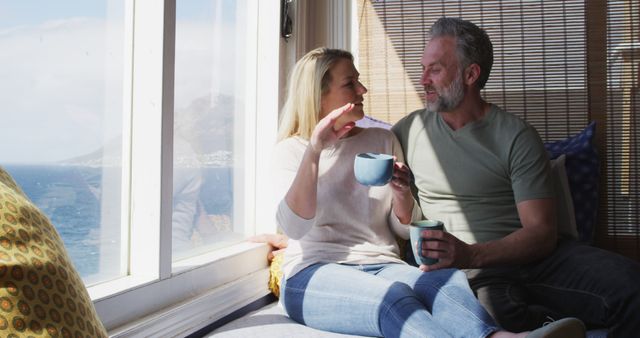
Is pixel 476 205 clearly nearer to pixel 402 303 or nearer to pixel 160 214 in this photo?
pixel 402 303

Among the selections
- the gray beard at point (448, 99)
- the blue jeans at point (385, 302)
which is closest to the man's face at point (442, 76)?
the gray beard at point (448, 99)

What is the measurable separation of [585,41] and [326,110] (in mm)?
1307

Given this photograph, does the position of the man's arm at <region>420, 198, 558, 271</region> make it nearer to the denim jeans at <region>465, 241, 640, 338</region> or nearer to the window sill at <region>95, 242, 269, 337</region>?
the denim jeans at <region>465, 241, 640, 338</region>

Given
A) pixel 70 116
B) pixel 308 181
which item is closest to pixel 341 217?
pixel 308 181

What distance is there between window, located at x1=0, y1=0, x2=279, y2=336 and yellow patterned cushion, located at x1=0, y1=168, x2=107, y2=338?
23.6 inches

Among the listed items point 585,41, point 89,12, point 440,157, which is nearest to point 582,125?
point 585,41

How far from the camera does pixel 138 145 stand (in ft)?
6.57

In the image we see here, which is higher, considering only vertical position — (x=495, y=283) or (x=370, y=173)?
(x=370, y=173)

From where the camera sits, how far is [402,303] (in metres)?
1.78

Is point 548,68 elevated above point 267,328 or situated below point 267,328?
above

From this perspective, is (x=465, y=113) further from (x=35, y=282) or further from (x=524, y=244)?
(x=35, y=282)

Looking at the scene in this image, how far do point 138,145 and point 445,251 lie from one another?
0.98m

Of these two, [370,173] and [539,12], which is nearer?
[370,173]

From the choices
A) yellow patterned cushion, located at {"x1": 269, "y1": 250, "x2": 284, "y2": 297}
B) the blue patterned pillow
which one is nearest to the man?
the blue patterned pillow
